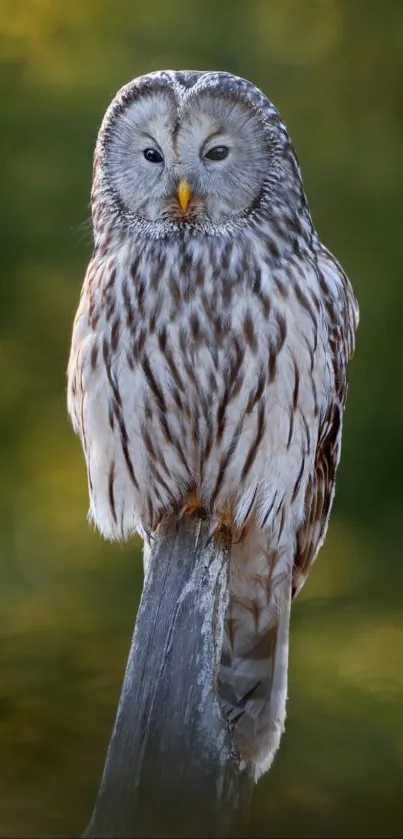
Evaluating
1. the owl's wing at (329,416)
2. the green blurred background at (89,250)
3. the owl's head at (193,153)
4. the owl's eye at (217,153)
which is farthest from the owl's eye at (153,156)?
the green blurred background at (89,250)

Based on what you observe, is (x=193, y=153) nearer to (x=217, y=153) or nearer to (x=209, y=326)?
(x=217, y=153)

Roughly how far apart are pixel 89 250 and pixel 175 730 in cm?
326

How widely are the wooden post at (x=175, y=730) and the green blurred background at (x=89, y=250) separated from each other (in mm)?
2459

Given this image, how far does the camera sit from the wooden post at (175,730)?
228cm

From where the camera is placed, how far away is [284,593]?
3.69m

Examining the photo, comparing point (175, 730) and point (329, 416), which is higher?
point (329, 416)

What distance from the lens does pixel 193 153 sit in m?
3.36

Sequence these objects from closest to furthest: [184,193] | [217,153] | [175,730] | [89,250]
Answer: [175,730] < [184,193] < [217,153] < [89,250]

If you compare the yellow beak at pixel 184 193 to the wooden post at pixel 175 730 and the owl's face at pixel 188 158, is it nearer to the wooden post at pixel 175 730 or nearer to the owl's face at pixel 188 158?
the owl's face at pixel 188 158

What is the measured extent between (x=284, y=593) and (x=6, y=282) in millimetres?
2717

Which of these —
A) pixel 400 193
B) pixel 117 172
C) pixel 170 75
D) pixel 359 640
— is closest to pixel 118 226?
pixel 117 172

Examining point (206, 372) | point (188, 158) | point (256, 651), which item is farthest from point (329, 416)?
point (188, 158)

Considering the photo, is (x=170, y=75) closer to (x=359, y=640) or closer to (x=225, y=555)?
(x=225, y=555)

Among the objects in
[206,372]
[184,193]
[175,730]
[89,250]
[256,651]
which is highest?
[89,250]
